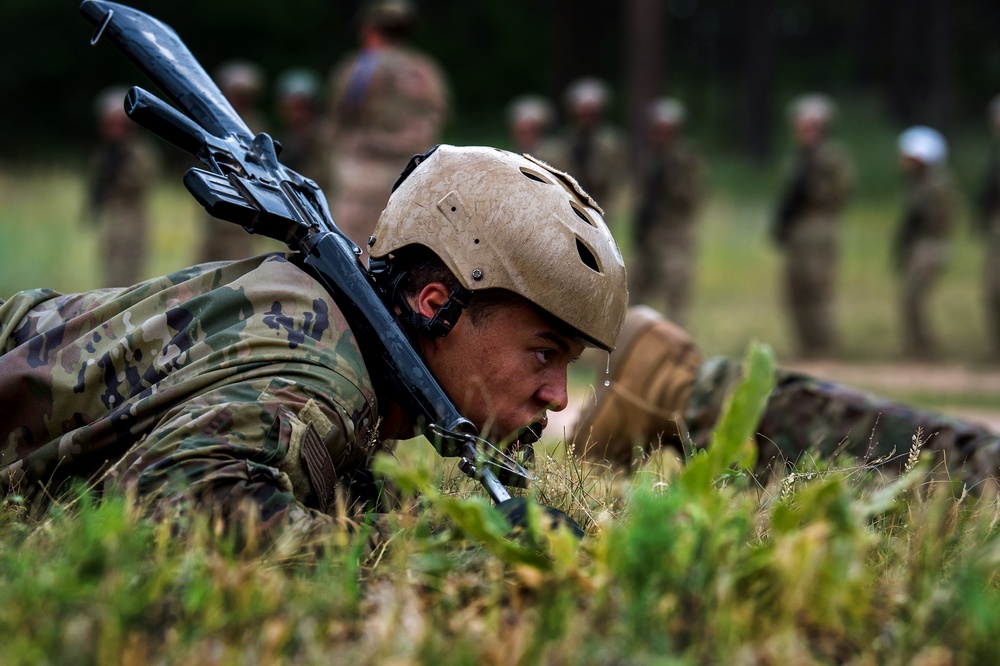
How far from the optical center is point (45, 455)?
115 inches

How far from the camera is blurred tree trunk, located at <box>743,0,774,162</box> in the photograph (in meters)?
29.4

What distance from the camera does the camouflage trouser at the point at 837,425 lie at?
13.9 feet

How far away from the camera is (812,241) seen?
46.1 feet

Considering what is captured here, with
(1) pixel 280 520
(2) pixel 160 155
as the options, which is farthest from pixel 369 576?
(2) pixel 160 155

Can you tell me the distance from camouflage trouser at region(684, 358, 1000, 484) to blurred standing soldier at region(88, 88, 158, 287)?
10.3 meters

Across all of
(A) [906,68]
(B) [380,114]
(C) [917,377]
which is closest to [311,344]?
(B) [380,114]

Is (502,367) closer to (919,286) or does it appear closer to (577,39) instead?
(919,286)

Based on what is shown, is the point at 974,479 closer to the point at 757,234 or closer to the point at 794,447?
the point at 794,447

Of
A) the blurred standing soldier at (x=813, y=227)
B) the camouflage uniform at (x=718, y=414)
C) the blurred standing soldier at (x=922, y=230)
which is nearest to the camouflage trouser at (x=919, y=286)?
the blurred standing soldier at (x=922, y=230)

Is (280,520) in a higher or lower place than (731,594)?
lower

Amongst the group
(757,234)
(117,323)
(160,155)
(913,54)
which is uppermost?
(913,54)

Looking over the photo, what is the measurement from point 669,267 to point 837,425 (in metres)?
9.62

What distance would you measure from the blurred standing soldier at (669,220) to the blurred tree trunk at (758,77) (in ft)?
52.1

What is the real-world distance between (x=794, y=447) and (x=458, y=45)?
94.9 feet
